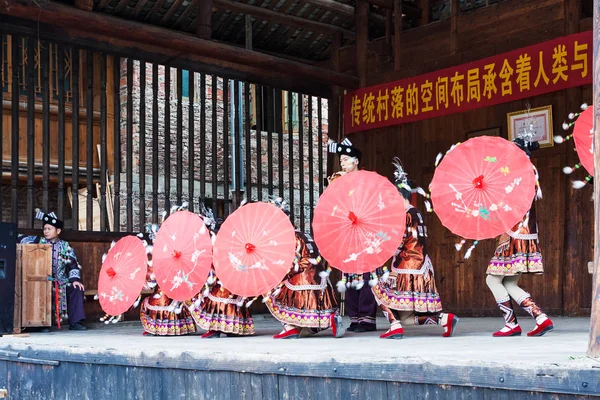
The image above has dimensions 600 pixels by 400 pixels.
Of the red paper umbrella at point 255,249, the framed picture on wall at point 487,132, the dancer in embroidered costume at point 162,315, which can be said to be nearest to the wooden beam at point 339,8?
the framed picture on wall at point 487,132

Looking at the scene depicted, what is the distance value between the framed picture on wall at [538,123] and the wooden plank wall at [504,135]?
6 centimetres

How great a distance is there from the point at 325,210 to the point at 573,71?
3.50 m

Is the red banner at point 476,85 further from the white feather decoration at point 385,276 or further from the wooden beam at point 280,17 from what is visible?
the white feather decoration at point 385,276

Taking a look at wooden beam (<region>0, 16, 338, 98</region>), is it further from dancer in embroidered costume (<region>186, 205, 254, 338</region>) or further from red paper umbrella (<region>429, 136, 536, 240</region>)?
red paper umbrella (<region>429, 136, 536, 240</region>)

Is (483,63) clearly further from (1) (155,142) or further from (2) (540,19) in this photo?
(1) (155,142)

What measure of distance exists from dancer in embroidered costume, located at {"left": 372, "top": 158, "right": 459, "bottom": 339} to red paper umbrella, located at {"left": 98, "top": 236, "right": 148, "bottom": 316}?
5.77 feet

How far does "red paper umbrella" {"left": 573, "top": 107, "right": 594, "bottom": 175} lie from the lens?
5.03m

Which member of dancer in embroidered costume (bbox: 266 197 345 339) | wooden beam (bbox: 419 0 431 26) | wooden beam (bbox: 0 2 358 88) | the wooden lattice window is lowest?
dancer in embroidered costume (bbox: 266 197 345 339)

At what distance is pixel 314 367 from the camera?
372 cm

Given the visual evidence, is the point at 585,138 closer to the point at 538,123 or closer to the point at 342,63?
the point at 538,123

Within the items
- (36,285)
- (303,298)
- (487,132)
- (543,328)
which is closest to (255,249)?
(303,298)

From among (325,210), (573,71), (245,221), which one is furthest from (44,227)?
(573,71)

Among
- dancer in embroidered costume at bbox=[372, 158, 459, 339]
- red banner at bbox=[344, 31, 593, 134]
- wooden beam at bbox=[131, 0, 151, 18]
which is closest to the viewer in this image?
dancer in embroidered costume at bbox=[372, 158, 459, 339]

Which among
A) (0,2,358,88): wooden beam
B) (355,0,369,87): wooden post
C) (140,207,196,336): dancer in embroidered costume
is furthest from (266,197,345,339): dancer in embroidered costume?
(355,0,369,87): wooden post
